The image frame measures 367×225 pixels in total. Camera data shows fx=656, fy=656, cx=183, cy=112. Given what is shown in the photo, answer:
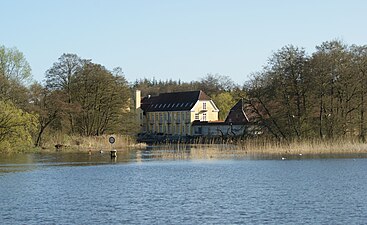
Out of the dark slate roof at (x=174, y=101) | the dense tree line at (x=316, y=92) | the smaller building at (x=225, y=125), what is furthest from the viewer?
the dark slate roof at (x=174, y=101)

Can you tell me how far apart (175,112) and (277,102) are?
183ft

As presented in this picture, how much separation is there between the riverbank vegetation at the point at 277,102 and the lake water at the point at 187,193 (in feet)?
33.3

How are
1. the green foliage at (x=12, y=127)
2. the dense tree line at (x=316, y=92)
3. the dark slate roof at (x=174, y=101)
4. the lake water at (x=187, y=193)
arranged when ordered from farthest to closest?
the dark slate roof at (x=174, y=101), the dense tree line at (x=316, y=92), the green foliage at (x=12, y=127), the lake water at (x=187, y=193)

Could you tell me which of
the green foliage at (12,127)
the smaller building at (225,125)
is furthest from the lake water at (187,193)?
the smaller building at (225,125)

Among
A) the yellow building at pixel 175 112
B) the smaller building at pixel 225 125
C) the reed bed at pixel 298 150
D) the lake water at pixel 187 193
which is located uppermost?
the yellow building at pixel 175 112

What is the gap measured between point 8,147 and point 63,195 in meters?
28.1

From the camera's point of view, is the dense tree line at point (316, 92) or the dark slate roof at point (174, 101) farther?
the dark slate roof at point (174, 101)

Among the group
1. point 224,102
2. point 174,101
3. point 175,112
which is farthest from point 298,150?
point 224,102

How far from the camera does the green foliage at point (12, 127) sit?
52281 millimetres

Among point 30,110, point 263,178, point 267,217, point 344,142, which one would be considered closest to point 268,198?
point 267,217

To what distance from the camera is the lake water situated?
20438 mm

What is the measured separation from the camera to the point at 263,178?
3238 cm

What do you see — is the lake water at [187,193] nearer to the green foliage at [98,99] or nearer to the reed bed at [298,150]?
the reed bed at [298,150]

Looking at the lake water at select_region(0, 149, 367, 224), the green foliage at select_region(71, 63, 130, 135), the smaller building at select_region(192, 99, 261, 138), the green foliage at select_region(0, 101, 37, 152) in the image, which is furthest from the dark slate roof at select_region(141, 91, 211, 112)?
the lake water at select_region(0, 149, 367, 224)
